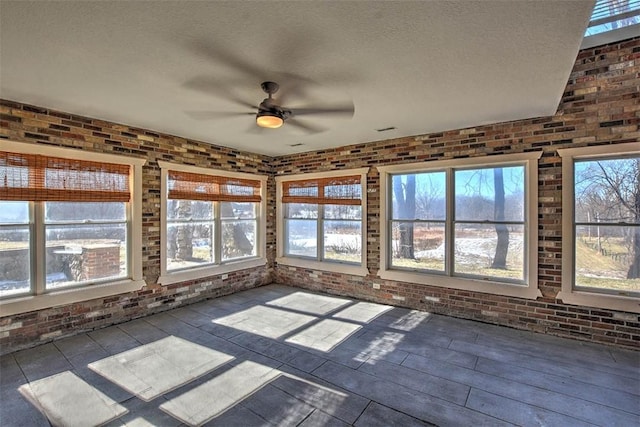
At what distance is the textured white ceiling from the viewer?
5.79ft

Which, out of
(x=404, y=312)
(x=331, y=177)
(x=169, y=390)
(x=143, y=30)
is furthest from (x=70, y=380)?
(x=331, y=177)

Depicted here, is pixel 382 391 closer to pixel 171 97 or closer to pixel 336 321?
pixel 336 321

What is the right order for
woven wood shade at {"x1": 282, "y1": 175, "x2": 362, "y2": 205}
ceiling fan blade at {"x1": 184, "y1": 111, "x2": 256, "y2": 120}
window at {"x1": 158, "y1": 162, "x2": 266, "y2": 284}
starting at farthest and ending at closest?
woven wood shade at {"x1": 282, "y1": 175, "x2": 362, "y2": 205} < window at {"x1": 158, "y1": 162, "x2": 266, "y2": 284} < ceiling fan blade at {"x1": 184, "y1": 111, "x2": 256, "y2": 120}

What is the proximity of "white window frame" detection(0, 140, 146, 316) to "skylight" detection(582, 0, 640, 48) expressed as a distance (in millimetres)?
5562

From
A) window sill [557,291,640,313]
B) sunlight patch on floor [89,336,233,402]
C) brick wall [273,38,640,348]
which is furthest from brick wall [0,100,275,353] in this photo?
window sill [557,291,640,313]

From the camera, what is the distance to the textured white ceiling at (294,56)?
1.76 metres

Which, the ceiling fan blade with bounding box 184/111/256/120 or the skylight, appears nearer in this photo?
the skylight

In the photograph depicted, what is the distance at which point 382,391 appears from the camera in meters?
2.53

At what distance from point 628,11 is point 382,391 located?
4.31 meters

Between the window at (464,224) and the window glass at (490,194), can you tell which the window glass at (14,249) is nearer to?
the window at (464,224)

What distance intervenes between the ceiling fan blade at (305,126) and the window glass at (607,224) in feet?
10.8

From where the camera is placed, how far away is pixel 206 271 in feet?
16.8

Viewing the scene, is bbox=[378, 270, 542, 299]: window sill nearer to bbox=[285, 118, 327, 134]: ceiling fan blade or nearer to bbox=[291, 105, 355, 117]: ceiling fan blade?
bbox=[285, 118, 327, 134]: ceiling fan blade

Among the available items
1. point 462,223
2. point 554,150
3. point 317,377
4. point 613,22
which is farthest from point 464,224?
point 317,377
